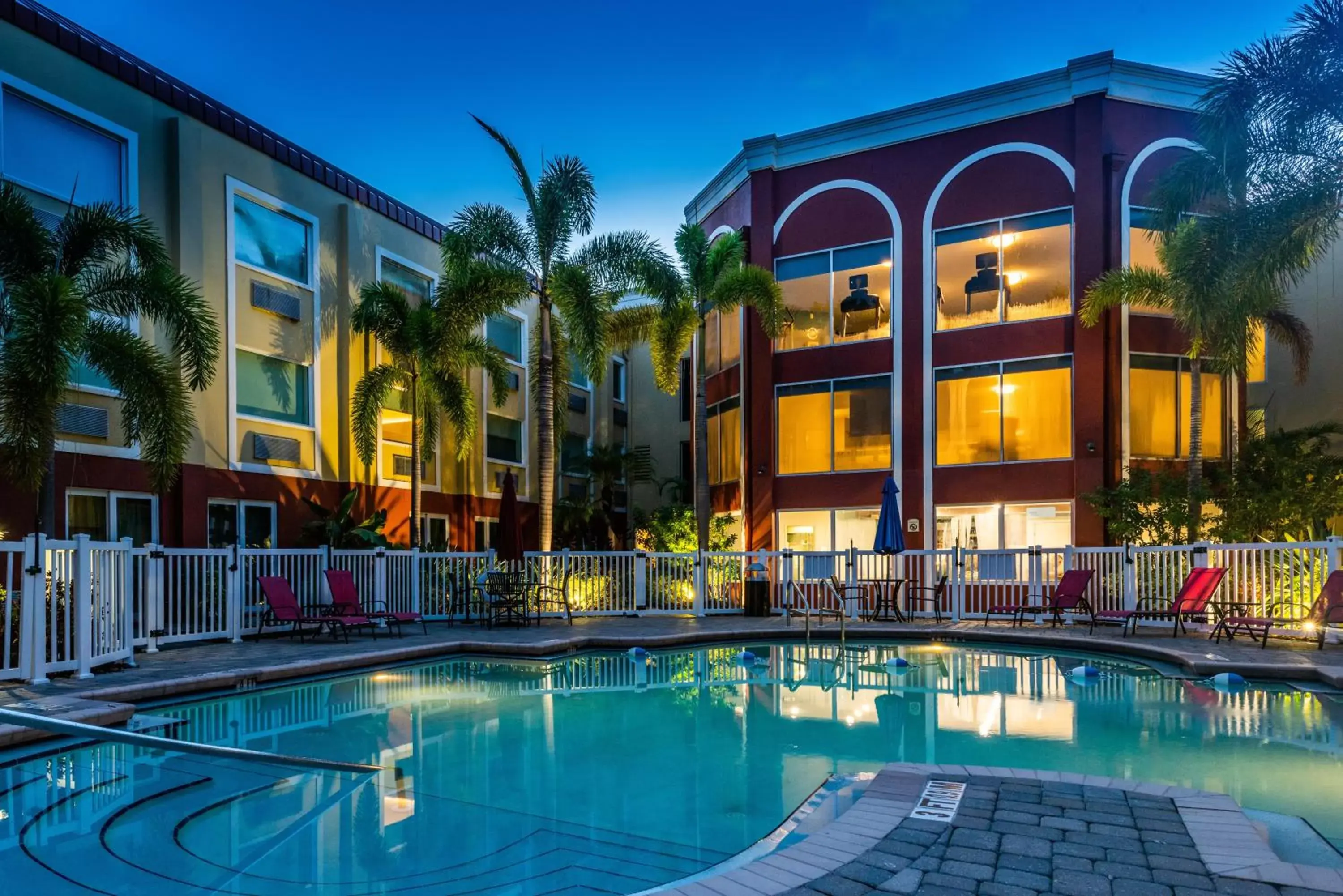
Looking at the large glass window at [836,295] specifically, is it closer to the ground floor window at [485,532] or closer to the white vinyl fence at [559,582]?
the white vinyl fence at [559,582]

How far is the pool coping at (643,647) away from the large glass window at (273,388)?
20.9 feet

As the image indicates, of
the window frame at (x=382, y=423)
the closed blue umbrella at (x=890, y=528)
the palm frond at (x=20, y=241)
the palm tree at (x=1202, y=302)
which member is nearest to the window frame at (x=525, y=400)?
the window frame at (x=382, y=423)

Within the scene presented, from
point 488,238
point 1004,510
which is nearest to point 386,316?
point 488,238

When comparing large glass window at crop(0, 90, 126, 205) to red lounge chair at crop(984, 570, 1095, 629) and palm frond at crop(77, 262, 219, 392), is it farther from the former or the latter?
red lounge chair at crop(984, 570, 1095, 629)

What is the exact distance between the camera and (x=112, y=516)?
537 inches

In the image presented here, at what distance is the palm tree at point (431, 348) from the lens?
55.5 ft

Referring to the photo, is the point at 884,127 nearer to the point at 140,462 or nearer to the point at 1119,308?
the point at 1119,308

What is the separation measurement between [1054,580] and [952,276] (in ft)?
23.7

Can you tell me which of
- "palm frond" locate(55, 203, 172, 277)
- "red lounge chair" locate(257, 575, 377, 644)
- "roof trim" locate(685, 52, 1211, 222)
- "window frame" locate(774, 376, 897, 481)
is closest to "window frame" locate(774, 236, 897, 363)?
"window frame" locate(774, 376, 897, 481)

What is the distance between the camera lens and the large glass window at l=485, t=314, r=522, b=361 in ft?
78.6

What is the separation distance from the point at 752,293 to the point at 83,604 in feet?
43.4

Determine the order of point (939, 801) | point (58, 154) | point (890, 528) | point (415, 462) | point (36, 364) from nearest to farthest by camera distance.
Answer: point (939, 801) → point (36, 364) → point (58, 154) → point (890, 528) → point (415, 462)

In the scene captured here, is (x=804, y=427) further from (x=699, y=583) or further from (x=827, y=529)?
(x=699, y=583)

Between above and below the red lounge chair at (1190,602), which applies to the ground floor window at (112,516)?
above
